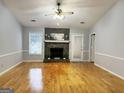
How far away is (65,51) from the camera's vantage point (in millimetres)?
12328

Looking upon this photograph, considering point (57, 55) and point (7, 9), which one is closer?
point (7, 9)

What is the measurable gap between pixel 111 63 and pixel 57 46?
5.18m

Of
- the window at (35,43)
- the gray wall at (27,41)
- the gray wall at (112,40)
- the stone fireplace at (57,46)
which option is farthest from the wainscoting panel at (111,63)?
the window at (35,43)

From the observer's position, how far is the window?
1200 centimetres

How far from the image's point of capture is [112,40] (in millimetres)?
7754

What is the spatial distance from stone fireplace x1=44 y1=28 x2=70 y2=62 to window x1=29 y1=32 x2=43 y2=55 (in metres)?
0.44

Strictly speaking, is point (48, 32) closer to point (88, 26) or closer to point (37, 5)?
point (88, 26)

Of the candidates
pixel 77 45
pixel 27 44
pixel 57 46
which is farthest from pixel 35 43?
pixel 77 45

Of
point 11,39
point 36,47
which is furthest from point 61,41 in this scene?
point 11,39

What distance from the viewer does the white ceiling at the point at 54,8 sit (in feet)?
24.7

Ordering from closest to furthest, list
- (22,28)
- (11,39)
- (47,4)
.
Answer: (47,4) < (11,39) < (22,28)

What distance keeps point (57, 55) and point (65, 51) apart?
0.64m

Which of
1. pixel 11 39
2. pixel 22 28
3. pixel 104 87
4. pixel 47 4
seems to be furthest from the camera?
pixel 22 28

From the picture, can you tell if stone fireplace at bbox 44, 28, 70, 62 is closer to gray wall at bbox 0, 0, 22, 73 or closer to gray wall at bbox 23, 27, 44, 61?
gray wall at bbox 23, 27, 44, 61
